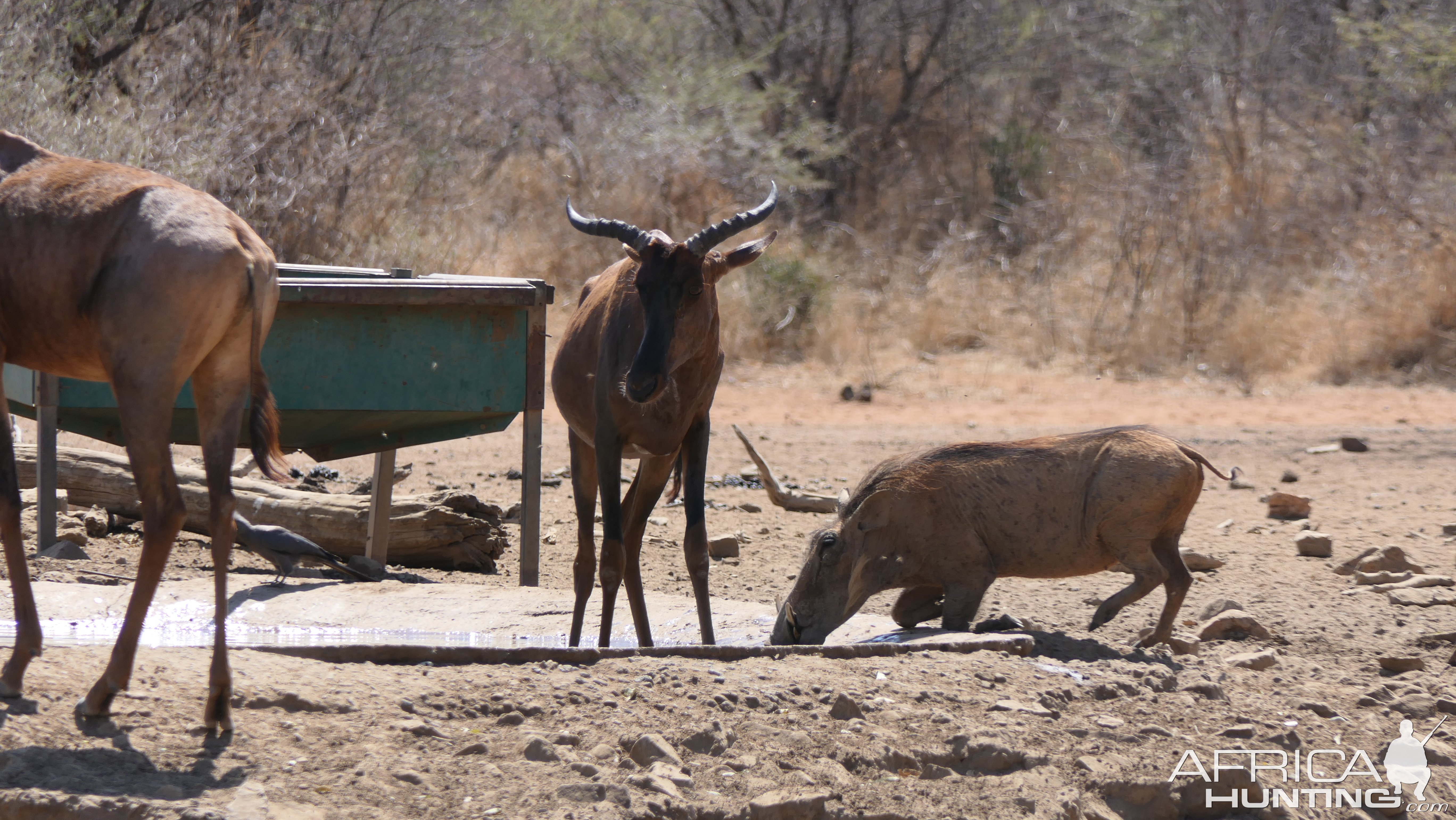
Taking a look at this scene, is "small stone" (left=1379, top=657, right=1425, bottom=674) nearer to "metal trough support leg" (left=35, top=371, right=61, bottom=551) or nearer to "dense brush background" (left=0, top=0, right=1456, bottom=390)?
"metal trough support leg" (left=35, top=371, right=61, bottom=551)

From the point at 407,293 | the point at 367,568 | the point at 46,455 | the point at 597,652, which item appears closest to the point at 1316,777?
the point at 597,652

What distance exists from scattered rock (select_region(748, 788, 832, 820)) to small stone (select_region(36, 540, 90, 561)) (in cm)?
441

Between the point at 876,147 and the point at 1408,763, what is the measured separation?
62.4ft

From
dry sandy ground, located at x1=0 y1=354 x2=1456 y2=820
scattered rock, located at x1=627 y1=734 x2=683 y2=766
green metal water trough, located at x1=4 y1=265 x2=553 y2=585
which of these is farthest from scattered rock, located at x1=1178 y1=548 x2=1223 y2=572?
scattered rock, located at x1=627 y1=734 x2=683 y2=766

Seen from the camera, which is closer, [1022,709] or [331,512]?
[1022,709]

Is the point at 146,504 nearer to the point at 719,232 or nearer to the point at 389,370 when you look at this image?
the point at 719,232

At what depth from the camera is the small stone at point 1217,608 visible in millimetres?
6527

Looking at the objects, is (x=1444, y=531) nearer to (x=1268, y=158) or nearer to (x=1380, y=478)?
(x=1380, y=478)

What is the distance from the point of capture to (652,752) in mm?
3979

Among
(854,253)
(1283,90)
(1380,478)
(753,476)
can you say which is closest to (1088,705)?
(753,476)

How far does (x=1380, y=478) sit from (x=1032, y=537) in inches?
248

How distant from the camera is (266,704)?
13.1 ft

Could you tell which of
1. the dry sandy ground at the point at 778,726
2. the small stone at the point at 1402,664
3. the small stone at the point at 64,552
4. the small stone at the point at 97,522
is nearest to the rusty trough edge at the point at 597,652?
the dry sandy ground at the point at 778,726

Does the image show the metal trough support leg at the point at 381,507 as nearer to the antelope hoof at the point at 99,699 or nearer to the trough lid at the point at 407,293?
the trough lid at the point at 407,293
